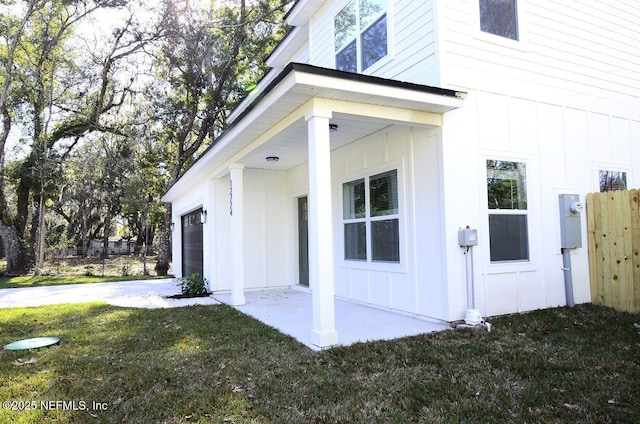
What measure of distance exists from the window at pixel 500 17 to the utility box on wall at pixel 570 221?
259 cm

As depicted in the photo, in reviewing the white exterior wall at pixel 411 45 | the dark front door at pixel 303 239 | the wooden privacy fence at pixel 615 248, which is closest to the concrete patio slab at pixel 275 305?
the dark front door at pixel 303 239

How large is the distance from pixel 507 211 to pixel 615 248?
6.14 ft

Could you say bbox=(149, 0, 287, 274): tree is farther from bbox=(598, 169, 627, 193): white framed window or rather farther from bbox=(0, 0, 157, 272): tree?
bbox=(598, 169, 627, 193): white framed window

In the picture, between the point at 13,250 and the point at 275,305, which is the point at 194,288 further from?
the point at 13,250

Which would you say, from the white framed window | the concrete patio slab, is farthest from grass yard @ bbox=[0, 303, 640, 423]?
the white framed window

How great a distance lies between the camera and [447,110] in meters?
5.39

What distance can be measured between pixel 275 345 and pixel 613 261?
5.24 metres

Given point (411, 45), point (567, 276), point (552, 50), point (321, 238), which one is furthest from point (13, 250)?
point (552, 50)

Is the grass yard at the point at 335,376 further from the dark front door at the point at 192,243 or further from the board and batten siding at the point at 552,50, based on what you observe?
the dark front door at the point at 192,243

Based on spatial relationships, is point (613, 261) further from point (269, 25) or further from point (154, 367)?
point (269, 25)

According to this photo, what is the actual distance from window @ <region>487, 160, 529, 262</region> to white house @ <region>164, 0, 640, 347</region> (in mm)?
22

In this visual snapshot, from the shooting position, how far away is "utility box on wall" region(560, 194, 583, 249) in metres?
6.25

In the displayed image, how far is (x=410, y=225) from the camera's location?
5.93 metres

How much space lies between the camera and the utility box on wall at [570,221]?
20.5 ft
